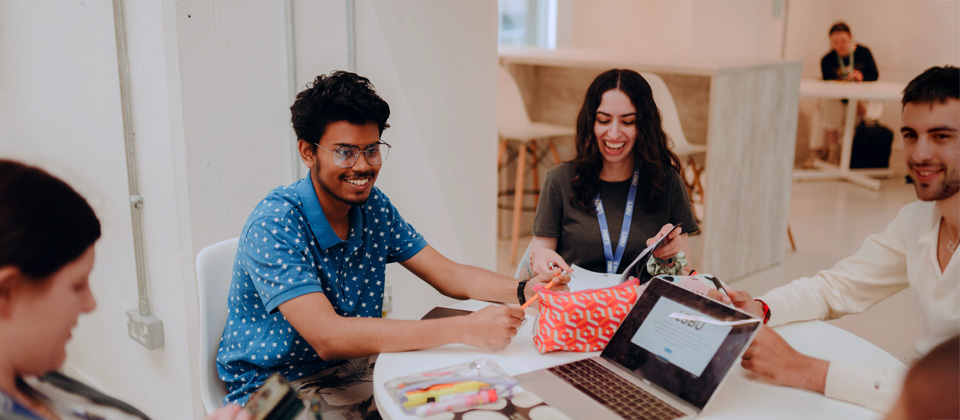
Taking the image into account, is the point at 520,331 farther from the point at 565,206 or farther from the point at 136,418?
the point at 136,418

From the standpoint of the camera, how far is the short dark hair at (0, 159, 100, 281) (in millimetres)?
882

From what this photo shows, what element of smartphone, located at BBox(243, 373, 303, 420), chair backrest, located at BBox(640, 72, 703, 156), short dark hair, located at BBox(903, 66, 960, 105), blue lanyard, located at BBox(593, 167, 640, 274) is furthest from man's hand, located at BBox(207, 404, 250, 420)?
chair backrest, located at BBox(640, 72, 703, 156)

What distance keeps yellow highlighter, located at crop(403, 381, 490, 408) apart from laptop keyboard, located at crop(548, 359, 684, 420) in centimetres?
19

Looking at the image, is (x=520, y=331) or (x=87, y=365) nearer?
(x=520, y=331)

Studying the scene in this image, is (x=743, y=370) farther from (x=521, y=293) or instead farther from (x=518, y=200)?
(x=518, y=200)

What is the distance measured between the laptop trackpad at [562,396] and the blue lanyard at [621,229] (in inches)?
32.2

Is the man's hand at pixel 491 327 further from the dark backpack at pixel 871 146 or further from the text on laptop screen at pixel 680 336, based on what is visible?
the dark backpack at pixel 871 146

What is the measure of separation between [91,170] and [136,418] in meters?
1.88

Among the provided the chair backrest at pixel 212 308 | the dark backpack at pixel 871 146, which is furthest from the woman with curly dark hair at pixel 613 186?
the dark backpack at pixel 871 146

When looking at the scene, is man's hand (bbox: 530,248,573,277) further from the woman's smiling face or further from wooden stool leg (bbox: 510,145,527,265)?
wooden stool leg (bbox: 510,145,527,265)

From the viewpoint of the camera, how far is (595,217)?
2.25 m

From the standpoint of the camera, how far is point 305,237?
1683mm

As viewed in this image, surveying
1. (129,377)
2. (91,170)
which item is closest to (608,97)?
(91,170)

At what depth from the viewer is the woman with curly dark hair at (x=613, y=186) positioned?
2195 millimetres
